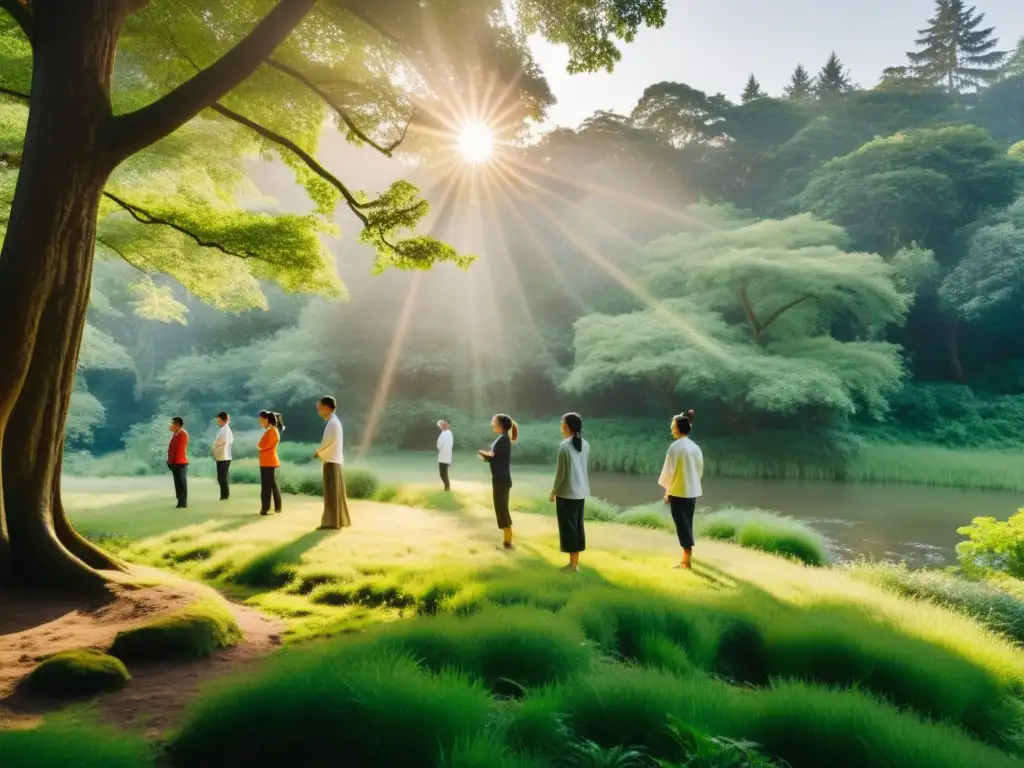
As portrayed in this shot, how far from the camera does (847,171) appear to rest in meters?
31.5

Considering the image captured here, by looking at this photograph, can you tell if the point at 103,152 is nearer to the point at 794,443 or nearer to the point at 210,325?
the point at 794,443

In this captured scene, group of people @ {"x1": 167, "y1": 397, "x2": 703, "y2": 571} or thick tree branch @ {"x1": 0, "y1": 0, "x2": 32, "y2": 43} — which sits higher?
thick tree branch @ {"x1": 0, "y1": 0, "x2": 32, "y2": 43}

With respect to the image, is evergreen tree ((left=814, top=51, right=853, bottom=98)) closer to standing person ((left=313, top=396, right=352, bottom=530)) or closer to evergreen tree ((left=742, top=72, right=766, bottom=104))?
evergreen tree ((left=742, top=72, right=766, bottom=104))

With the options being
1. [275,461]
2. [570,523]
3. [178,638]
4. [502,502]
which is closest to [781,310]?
[502,502]

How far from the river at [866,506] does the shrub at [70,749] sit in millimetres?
12671

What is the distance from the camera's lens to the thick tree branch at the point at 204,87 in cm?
546

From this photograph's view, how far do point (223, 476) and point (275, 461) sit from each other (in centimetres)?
261

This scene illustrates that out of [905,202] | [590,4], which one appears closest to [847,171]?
[905,202]

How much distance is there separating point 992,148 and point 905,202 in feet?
15.2

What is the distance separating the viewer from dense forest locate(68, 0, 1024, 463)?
2620 centimetres

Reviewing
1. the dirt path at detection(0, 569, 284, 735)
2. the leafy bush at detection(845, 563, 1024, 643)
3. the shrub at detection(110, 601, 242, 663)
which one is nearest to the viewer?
the dirt path at detection(0, 569, 284, 735)

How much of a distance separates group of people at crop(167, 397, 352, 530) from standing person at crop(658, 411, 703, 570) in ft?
14.1

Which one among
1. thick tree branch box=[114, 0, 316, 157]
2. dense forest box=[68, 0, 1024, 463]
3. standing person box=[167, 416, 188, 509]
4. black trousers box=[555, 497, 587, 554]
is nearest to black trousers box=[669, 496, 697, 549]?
black trousers box=[555, 497, 587, 554]

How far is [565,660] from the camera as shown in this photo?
3906mm
